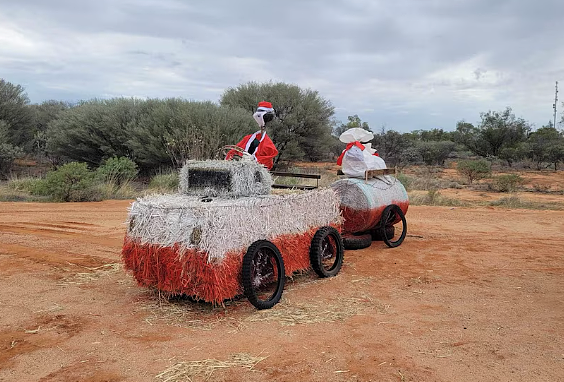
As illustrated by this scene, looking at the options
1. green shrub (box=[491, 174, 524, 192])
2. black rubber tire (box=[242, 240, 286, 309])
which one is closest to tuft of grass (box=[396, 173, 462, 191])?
green shrub (box=[491, 174, 524, 192])

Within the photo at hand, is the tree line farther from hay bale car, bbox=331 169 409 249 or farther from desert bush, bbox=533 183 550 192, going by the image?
desert bush, bbox=533 183 550 192

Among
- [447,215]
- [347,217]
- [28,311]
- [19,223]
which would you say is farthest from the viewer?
[447,215]

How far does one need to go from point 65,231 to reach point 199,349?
6.13 m

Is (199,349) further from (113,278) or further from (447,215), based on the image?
(447,215)

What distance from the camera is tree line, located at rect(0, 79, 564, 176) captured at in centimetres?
1848

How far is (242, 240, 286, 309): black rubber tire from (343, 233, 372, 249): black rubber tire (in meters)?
2.61

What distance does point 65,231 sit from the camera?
9242 mm

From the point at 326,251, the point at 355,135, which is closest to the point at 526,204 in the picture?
the point at 355,135

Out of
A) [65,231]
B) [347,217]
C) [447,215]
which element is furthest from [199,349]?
[447,215]

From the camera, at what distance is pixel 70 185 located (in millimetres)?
13586

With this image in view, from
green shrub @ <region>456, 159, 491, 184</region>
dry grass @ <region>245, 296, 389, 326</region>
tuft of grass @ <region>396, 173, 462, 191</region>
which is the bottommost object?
dry grass @ <region>245, 296, 389, 326</region>

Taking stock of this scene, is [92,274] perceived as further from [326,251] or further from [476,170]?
[476,170]

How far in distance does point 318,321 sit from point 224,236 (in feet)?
4.26

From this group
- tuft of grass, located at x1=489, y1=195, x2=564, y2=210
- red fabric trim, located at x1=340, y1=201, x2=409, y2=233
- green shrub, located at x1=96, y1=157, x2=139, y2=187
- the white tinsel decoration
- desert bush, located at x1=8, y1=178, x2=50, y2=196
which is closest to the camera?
the white tinsel decoration
